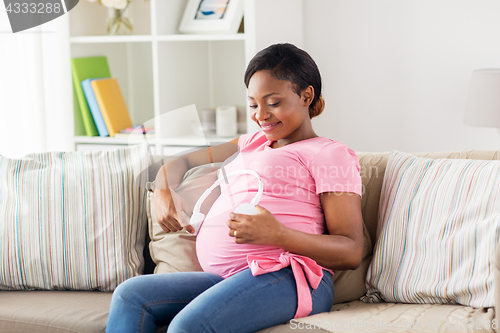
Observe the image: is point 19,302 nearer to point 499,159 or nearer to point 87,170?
point 87,170

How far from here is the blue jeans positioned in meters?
1.05

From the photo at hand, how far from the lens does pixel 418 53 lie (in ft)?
8.11

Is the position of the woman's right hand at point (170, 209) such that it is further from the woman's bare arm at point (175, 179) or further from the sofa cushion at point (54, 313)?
the sofa cushion at point (54, 313)

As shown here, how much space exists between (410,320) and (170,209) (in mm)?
660

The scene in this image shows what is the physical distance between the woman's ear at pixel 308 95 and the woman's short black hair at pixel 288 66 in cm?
1

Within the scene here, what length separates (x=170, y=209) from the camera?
4.53 ft

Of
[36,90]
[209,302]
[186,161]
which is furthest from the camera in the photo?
[36,90]

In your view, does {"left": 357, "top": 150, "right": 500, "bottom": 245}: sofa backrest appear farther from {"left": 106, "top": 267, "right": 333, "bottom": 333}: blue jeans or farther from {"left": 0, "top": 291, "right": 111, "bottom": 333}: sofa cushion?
{"left": 0, "top": 291, "right": 111, "bottom": 333}: sofa cushion

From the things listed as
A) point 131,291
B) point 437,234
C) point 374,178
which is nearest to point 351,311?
point 437,234

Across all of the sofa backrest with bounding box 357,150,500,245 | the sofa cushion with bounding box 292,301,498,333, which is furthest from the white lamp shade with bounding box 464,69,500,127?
the sofa cushion with bounding box 292,301,498,333

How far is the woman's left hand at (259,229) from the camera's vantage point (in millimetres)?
1156

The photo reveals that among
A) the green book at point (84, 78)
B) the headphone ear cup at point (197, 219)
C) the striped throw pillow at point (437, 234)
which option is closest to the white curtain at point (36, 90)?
the green book at point (84, 78)

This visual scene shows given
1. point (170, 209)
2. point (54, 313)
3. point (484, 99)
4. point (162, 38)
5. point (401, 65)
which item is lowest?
point (54, 313)

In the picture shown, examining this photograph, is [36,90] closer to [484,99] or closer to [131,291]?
[131,291]
